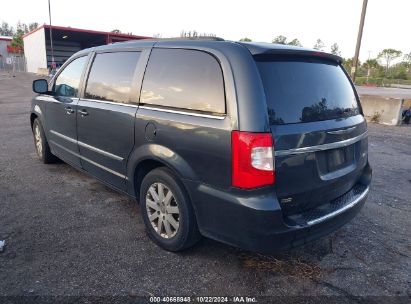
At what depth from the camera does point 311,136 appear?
2580 mm

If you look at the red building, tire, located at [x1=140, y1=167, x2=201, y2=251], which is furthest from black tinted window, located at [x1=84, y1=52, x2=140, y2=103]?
the red building

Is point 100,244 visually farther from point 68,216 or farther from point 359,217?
point 359,217

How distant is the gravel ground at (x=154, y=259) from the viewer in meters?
2.64

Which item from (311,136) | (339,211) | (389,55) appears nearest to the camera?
(311,136)

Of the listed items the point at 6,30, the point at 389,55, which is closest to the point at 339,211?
the point at 389,55

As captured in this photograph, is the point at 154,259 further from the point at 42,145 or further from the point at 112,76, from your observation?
the point at 42,145

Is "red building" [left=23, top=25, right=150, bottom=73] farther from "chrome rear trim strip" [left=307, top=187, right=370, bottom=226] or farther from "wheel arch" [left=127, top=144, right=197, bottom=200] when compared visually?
"chrome rear trim strip" [left=307, top=187, right=370, bottom=226]

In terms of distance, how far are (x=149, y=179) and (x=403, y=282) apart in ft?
7.61

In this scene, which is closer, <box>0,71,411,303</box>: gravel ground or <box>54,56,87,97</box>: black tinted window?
<box>0,71,411,303</box>: gravel ground

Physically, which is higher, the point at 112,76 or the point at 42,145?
the point at 112,76

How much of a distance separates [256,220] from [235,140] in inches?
22.8

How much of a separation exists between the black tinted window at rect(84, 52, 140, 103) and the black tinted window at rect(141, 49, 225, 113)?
32 cm

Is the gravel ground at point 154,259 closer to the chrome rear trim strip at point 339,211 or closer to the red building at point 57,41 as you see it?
the chrome rear trim strip at point 339,211

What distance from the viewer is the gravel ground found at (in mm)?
2645
